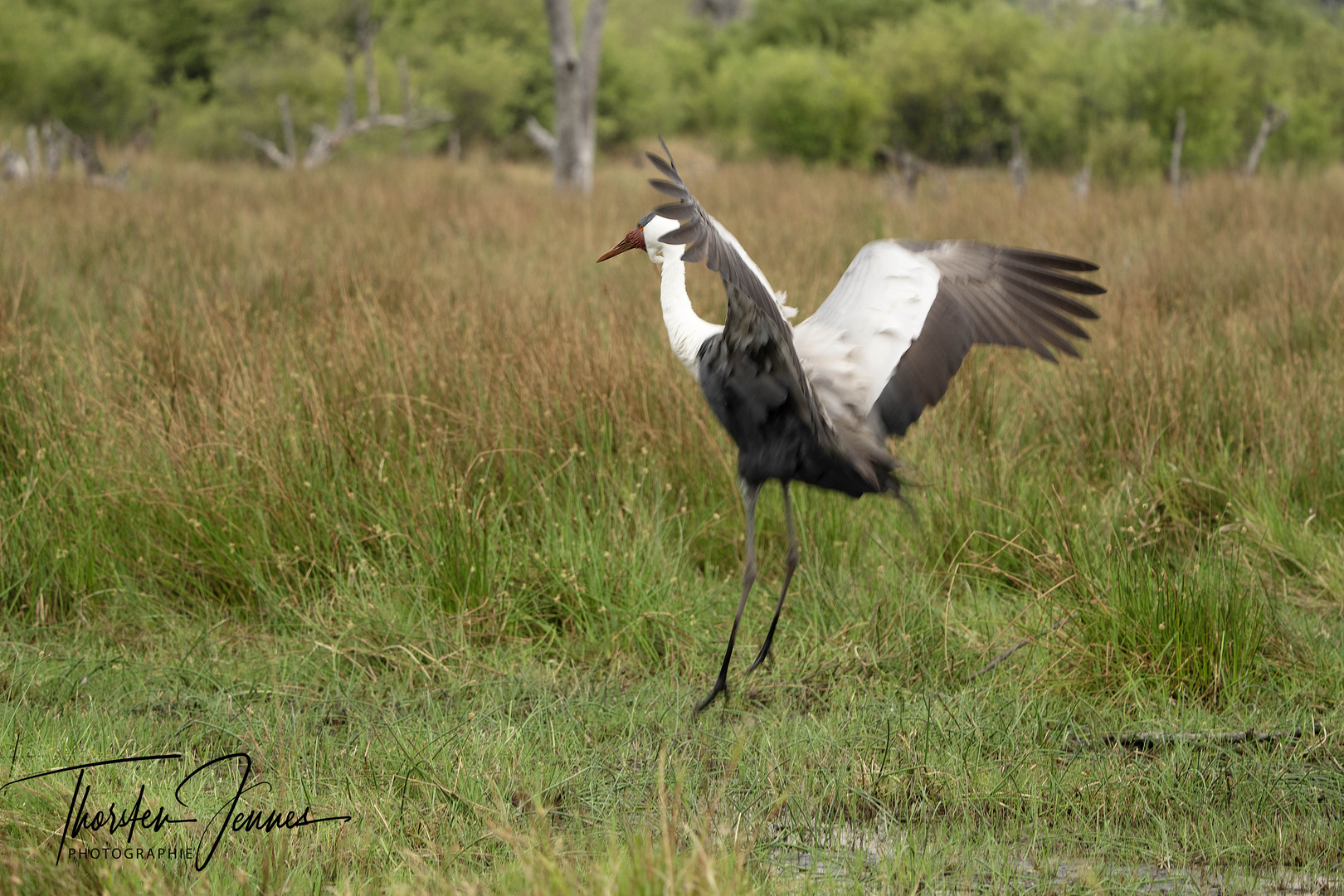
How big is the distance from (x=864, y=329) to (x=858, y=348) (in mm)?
55

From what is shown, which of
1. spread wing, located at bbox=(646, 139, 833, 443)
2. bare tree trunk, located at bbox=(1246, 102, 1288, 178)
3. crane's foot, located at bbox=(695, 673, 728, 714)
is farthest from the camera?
bare tree trunk, located at bbox=(1246, 102, 1288, 178)

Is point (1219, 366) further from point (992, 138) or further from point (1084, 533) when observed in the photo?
point (992, 138)

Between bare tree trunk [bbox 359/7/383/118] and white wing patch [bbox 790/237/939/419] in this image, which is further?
bare tree trunk [bbox 359/7/383/118]

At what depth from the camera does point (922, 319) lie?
283 centimetres

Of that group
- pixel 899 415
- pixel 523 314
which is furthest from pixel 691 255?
pixel 523 314

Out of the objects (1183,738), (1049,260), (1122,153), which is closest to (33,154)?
(1049,260)

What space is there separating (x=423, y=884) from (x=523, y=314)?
338 cm

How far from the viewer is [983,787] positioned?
98.4 inches

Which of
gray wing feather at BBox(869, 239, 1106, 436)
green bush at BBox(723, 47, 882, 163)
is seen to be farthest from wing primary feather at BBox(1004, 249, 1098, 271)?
green bush at BBox(723, 47, 882, 163)

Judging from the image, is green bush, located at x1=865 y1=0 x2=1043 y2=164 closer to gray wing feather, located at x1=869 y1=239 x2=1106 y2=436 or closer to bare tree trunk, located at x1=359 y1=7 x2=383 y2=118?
bare tree trunk, located at x1=359 y1=7 x2=383 y2=118

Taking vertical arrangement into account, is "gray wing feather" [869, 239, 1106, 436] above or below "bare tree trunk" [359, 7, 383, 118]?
Answer: below

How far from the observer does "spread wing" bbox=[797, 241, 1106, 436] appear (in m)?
2.78

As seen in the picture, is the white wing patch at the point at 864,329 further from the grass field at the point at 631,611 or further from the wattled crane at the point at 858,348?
the grass field at the point at 631,611
